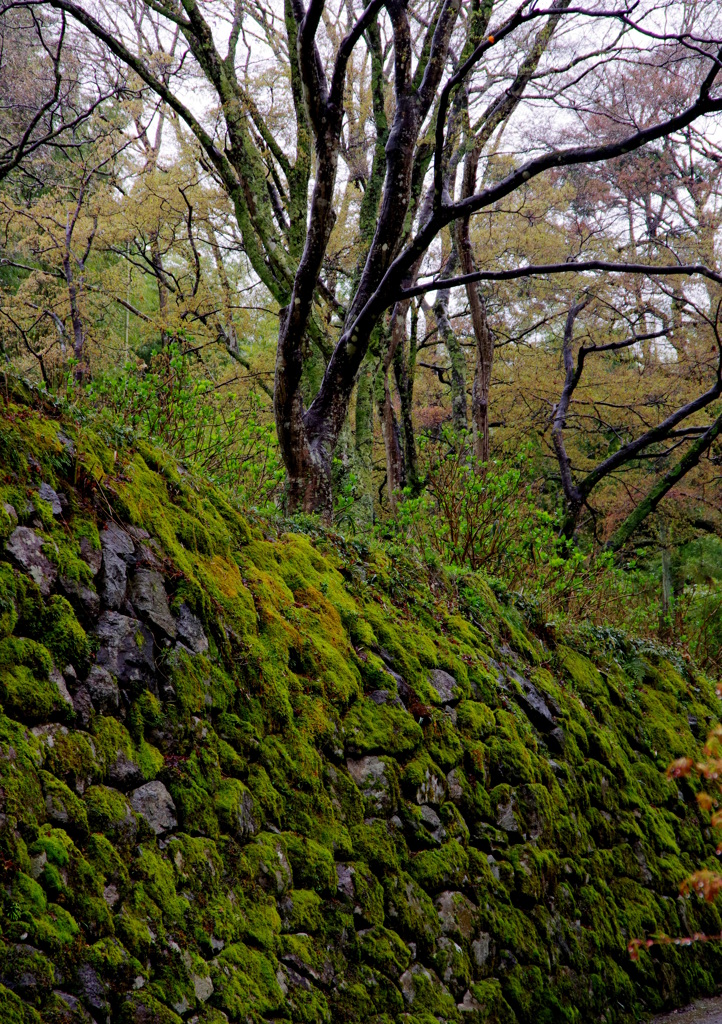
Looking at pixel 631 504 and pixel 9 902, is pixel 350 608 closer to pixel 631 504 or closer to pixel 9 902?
pixel 9 902

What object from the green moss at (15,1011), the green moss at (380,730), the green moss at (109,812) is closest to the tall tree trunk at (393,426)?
the green moss at (380,730)

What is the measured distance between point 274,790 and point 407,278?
26.9ft

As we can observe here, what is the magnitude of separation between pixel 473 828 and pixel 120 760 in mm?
2237

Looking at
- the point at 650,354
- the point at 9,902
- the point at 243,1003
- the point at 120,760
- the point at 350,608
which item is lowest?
the point at 243,1003

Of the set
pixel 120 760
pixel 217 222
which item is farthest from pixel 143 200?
pixel 120 760

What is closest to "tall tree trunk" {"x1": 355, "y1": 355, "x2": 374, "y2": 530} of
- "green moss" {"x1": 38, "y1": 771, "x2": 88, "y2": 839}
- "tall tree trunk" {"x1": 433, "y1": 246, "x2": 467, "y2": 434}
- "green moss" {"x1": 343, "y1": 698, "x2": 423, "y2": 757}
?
"tall tree trunk" {"x1": 433, "y1": 246, "x2": 467, "y2": 434}

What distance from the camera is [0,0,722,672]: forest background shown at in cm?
594

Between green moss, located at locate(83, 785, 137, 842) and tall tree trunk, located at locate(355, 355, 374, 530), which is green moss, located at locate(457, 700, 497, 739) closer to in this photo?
green moss, located at locate(83, 785, 137, 842)

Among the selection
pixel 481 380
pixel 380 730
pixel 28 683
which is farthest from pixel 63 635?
pixel 481 380

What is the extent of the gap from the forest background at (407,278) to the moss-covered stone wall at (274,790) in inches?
26.1

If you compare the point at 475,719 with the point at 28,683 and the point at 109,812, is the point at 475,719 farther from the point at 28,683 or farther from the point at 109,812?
the point at 28,683

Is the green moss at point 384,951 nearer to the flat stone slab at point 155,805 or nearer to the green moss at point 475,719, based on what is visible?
the flat stone slab at point 155,805

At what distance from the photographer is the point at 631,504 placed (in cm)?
1435

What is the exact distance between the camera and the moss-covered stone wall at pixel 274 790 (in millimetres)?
2352
